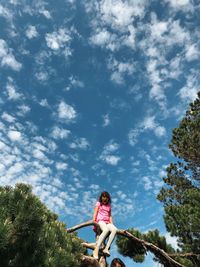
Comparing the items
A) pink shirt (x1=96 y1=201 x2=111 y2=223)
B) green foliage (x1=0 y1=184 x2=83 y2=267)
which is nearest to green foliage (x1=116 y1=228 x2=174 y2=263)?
pink shirt (x1=96 y1=201 x2=111 y2=223)

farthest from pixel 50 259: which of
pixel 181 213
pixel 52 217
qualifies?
pixel 181 213

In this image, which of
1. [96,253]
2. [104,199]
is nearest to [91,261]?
[96,253]

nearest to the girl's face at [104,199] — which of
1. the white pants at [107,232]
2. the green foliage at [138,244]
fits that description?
the white pants at [107,232]

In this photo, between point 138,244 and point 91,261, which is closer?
point 91,261

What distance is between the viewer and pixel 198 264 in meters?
11.4

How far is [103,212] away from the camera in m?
9.21

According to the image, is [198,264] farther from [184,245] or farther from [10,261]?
[10,261]

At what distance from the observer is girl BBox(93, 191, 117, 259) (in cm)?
857

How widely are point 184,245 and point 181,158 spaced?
25.8 ft

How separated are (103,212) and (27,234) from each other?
3.77m

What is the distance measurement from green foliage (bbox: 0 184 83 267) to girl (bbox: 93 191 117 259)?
248 centimetres

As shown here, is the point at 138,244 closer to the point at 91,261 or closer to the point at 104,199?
the point at 104,199

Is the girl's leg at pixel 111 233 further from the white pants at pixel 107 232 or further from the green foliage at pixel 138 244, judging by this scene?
the green foliage at pixel 138 244

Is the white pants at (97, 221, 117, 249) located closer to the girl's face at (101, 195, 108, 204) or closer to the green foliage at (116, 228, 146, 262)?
the girl's face at (101, 195, 108, 204)
